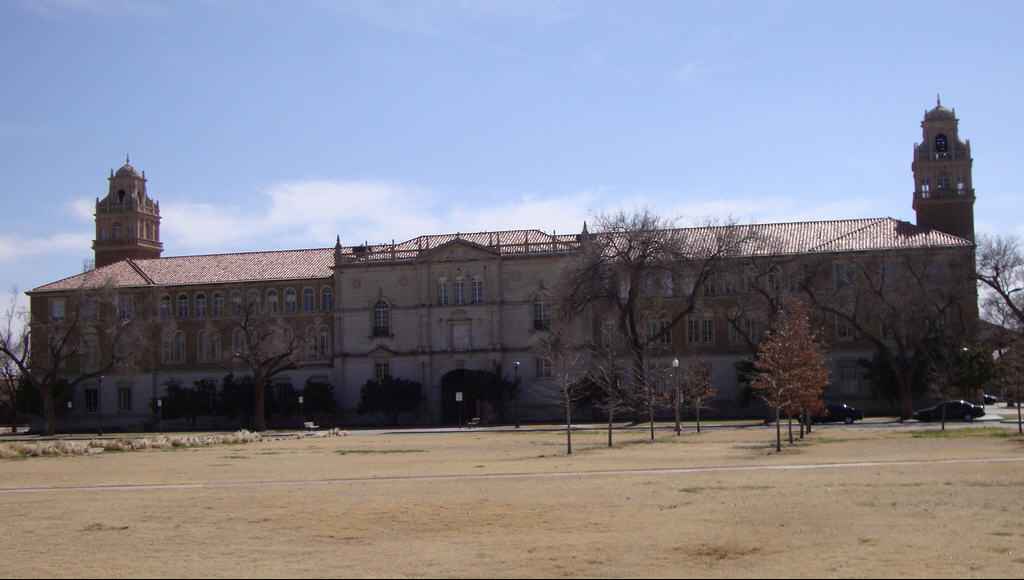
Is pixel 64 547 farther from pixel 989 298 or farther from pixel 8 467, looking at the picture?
pixel 989 298

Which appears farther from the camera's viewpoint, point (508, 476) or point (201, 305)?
point (201, 305)

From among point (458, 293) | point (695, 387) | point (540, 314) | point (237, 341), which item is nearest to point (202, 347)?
point (237, 341)

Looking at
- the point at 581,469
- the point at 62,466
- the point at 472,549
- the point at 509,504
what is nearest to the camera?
the point at 472,549

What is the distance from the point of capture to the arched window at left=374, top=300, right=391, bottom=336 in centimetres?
8350

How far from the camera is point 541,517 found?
21.0 m

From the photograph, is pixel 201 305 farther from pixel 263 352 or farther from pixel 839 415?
pixel 839 415

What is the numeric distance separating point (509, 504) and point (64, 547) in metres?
8.10

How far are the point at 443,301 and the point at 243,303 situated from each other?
14850mm

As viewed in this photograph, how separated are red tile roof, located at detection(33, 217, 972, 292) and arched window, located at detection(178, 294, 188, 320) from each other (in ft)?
3.24

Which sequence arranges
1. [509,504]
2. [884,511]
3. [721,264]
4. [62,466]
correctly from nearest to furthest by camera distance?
[884,511] → [509,504] → [62,466] → [721,264]

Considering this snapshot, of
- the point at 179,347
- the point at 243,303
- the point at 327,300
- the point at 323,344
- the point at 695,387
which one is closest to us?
the point at 695,387

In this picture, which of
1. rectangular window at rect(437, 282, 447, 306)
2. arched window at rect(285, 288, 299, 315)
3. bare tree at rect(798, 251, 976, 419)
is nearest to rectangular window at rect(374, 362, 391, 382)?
rectangular window at rect(437, 282, 447, 306)

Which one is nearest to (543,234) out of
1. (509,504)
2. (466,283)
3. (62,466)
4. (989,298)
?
(466,283)

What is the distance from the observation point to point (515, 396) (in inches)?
3100
